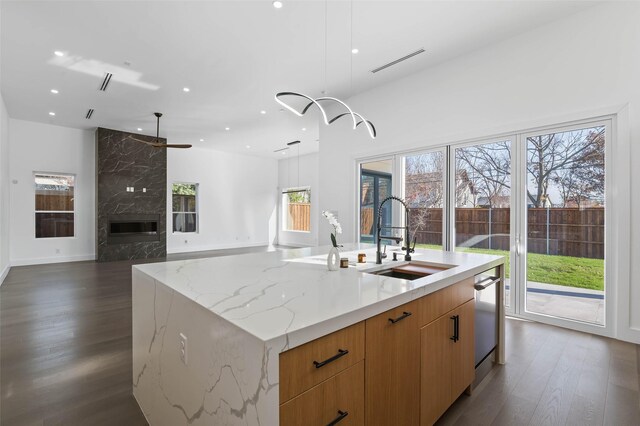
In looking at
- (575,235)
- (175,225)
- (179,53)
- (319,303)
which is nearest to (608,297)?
(575,235)

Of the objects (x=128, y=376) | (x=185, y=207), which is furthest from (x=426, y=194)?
(x=185, y=207)

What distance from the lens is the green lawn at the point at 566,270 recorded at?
130 inches

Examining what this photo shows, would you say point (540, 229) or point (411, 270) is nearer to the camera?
point (411, 270)

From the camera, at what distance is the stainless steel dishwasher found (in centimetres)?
219

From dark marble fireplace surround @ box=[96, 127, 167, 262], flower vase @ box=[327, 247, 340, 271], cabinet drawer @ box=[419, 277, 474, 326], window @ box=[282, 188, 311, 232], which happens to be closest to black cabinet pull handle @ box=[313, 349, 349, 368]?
cabinet drawer @ box=[419, 277, 474, 326]

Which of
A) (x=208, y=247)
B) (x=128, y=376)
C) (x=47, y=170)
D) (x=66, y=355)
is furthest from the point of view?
(x=208, y=247)

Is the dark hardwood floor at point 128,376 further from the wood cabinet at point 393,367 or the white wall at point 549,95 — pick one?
the white wall at point 549,95

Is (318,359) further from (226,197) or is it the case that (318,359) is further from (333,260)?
(226,197)

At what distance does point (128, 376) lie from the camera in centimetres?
236

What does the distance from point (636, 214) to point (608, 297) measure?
0.89m

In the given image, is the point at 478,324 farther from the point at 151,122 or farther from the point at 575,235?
the point at 151,122

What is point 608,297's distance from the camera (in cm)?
316

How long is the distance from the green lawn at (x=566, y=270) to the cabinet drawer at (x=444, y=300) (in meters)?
2.22

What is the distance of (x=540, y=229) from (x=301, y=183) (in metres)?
8.15
